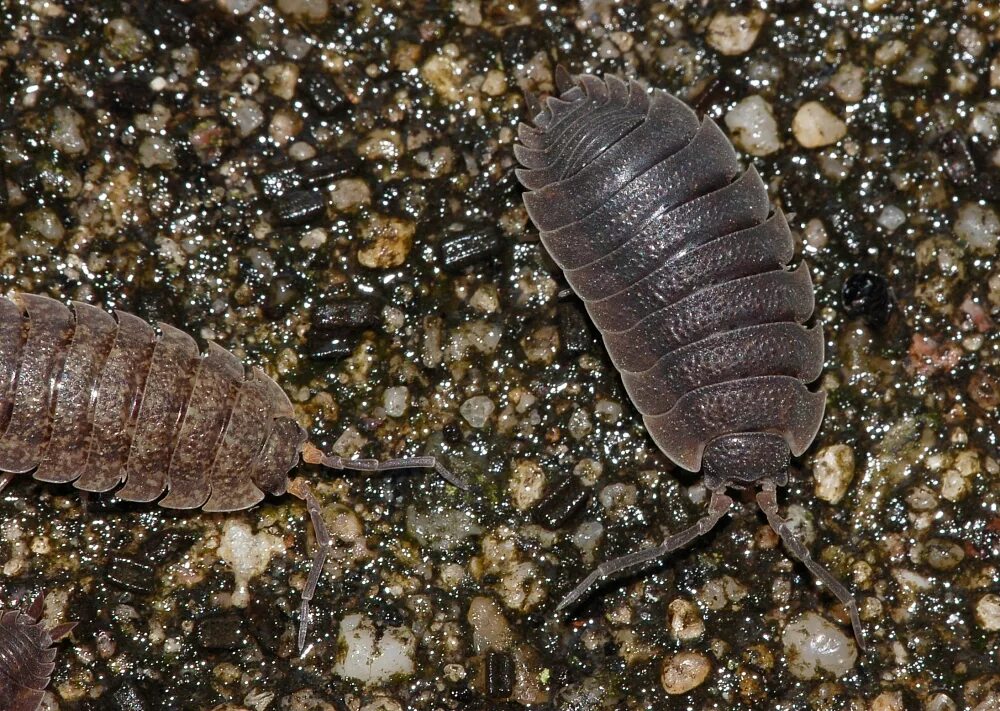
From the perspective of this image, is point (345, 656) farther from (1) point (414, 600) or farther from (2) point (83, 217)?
(2) point (83, 217)

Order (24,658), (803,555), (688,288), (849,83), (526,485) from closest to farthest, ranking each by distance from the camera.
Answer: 1. (24,658)
2. (688,288)
3. (803,555)
4. (526,485)
5. (849,83)

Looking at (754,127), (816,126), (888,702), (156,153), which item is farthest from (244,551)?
(816,126)

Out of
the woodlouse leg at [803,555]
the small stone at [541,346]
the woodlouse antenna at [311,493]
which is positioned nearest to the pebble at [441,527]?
the woodlouse antenna at [311,493]

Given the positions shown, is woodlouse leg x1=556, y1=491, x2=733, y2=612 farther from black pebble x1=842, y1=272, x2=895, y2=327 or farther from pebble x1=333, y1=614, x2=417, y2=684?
black pebble x1=842, y1=272, x2=895, y2=327

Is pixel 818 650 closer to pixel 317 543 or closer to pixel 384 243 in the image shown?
pixel 317 543

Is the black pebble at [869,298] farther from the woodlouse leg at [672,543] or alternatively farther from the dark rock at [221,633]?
the dark rock at [221,633]

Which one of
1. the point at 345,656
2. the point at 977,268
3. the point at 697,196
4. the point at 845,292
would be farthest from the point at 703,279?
the point at 345,656
